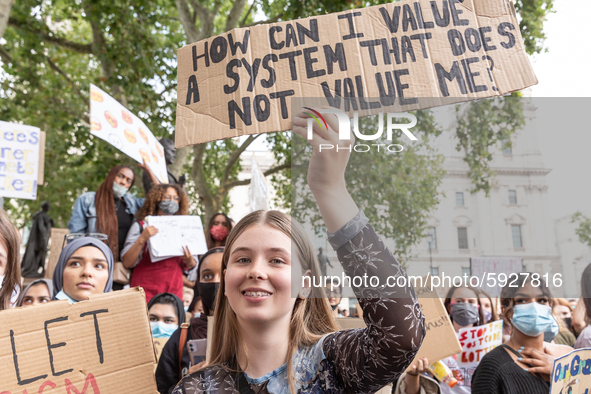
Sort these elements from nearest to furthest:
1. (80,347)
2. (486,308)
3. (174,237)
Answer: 1. (80,347)
2. (486,308)
3. (174,237)

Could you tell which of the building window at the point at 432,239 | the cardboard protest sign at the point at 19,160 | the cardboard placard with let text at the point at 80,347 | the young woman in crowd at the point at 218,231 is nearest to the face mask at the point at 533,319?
the building window at the point at 432,239

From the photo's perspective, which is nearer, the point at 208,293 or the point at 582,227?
the point at 582,227

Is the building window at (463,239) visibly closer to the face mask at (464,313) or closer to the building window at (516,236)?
the building window at (516,236)

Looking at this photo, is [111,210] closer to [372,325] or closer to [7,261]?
[7,261]

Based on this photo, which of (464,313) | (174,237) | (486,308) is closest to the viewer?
(464,313)

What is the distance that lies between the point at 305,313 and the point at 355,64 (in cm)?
102

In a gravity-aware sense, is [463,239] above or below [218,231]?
below

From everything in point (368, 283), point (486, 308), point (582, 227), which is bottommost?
point (486, 308)

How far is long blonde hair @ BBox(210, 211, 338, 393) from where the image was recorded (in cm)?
168

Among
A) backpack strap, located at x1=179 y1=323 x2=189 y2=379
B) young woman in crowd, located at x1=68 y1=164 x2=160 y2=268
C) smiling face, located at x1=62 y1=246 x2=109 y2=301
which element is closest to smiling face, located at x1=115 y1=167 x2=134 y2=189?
young woman in crowd, located at x1=68 y1=164 x2=160 y2=268

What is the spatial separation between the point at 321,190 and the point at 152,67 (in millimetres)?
9251

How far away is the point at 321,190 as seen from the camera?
1.41 m

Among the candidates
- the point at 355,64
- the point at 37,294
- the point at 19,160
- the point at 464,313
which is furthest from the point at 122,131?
the point at 464,313

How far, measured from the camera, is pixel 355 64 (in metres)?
2.16
